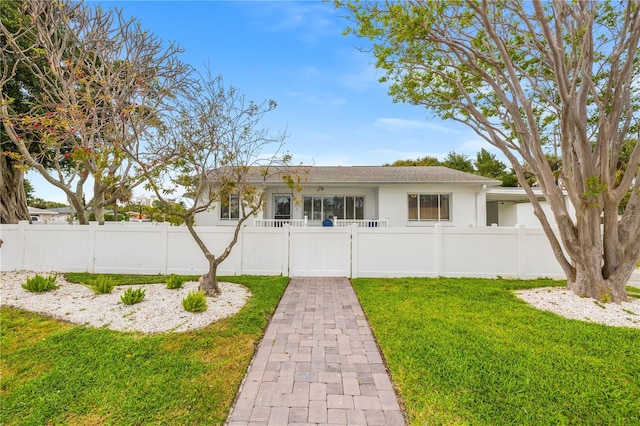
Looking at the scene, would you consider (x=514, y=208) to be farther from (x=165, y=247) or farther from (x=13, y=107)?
(x=13, y=107)

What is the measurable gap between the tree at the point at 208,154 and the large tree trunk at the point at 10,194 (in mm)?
8987

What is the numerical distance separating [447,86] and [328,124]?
6596 millimetres

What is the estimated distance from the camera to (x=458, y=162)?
3484 centimetres

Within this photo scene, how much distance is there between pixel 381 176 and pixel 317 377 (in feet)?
39.3

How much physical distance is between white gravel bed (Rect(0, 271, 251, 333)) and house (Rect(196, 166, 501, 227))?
6622 mm

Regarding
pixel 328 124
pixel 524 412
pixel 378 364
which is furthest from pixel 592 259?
pixel 328 124

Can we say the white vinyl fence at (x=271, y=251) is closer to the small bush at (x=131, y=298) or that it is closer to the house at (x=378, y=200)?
the small bush at (x=131, y=298)

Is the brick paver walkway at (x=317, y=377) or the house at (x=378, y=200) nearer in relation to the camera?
the brick paver walkway at (x=317, y=377)

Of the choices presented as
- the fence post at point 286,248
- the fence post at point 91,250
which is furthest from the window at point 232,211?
the fence post at point 286,248

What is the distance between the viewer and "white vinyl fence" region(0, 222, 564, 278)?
780 cm

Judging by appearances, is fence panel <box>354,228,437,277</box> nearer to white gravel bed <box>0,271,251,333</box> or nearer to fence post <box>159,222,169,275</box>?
white gravel bed <box>0,271,251,333</box>

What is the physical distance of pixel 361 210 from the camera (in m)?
14.6

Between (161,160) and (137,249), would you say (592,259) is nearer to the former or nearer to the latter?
(161,160)

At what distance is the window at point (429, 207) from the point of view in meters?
13.7
